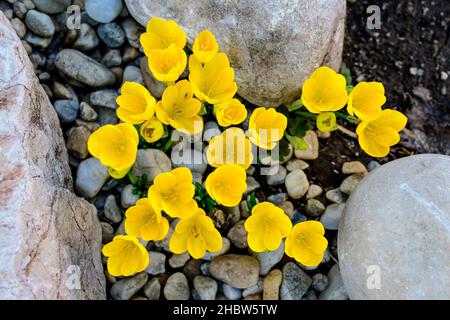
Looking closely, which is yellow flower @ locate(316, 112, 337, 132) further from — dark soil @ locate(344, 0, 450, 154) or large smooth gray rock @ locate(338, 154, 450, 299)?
dark soil @ locate(344, 0, 450, 154)

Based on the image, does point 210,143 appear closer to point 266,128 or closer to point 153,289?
point 266,128

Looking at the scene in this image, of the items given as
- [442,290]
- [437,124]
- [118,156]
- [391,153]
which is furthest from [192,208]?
[437,124]

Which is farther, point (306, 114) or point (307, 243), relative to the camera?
point (306, 114)

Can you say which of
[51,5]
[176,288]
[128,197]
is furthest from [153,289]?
[51,5]

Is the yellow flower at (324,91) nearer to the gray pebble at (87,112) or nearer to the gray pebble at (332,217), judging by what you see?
the gray pebble at (332,217)

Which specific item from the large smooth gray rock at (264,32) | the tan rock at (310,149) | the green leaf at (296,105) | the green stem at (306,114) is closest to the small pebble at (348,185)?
the tan rock at (310,149)

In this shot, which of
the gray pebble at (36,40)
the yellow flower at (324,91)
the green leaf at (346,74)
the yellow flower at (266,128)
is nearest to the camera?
the yellow flower at (266,128)

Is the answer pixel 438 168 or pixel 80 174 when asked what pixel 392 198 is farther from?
pixel 80 174

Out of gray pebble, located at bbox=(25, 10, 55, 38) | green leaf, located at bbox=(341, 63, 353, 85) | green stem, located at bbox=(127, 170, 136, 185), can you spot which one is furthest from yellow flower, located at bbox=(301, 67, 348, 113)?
gray pebble, located at bbox=(25, 10, 55, 38)
